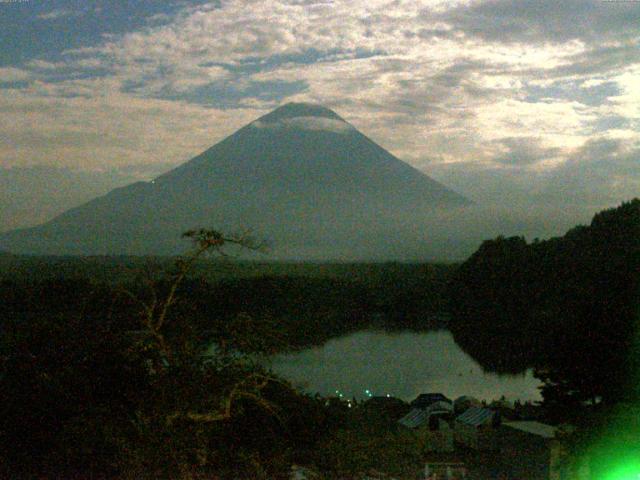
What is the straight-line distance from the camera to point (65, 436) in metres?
2.61

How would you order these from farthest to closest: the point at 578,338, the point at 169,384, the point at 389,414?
1. the point at 389,414
2. the point at 578,338
3. the point at 169,384

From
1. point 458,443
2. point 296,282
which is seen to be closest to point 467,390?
point 458,443

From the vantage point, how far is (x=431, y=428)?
9.35 meters

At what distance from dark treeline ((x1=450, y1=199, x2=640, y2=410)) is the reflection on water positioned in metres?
1.06

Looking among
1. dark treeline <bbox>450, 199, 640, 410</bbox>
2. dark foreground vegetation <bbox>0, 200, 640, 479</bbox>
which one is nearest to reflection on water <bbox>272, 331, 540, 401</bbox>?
dark treeline <bbox>450, 199, 640, 410</bbox>

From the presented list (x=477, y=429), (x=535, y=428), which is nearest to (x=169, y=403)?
(x=535, y=428)

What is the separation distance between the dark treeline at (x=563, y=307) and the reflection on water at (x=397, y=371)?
3.47 feet

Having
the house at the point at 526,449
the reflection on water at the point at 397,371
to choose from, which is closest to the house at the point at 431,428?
the house at the point at 526,449

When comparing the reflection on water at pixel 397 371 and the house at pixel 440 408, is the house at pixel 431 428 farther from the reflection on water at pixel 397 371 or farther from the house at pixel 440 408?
the reflection on water at pixel 397 371

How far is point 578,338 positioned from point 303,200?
2120 inches

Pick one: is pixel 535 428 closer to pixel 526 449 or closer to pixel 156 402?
pixel 526 449

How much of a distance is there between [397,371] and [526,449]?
1165 cm

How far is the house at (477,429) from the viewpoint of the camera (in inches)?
314

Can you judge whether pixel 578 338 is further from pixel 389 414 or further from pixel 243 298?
pixel 243 298
